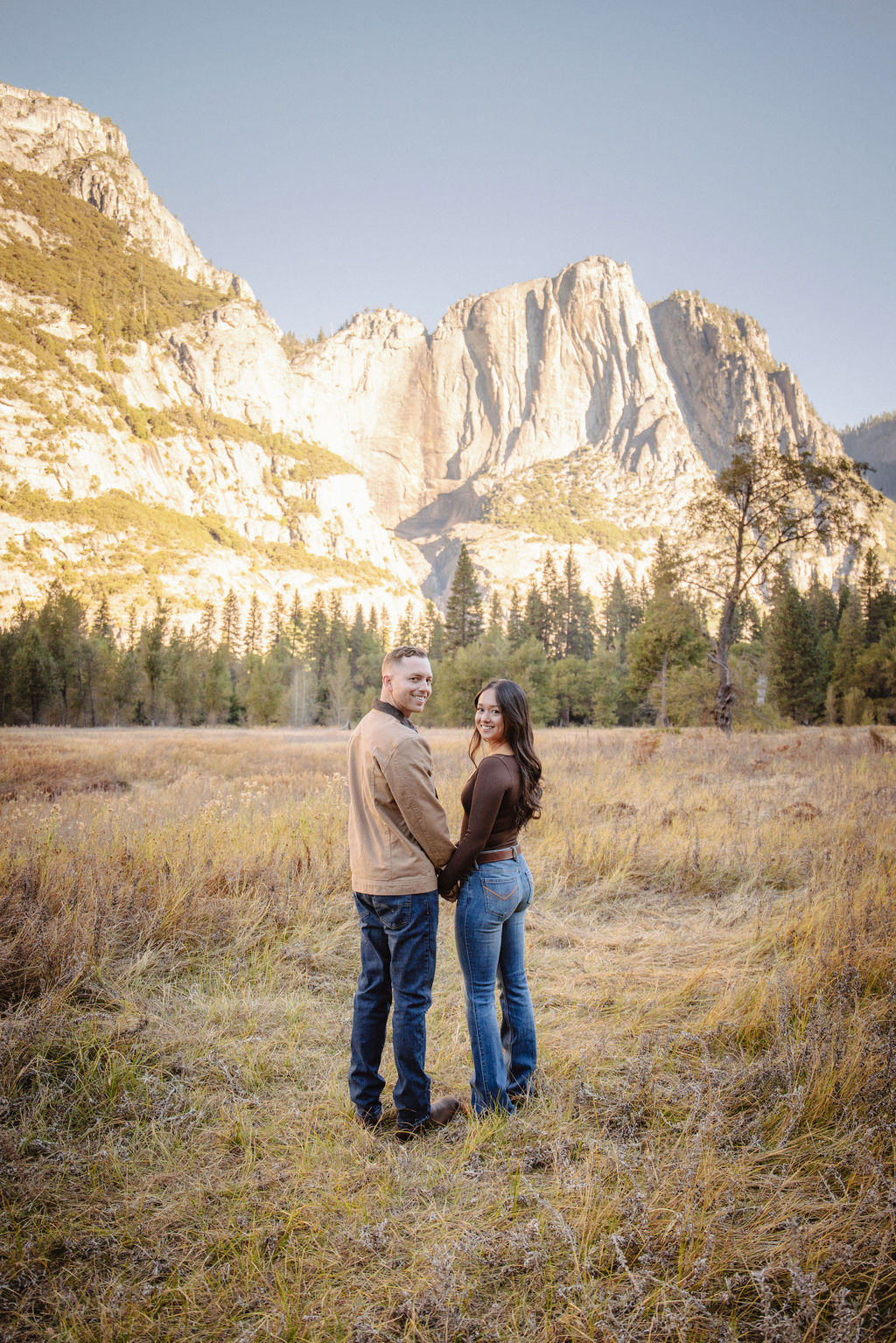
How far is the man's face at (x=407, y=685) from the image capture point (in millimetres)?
2709

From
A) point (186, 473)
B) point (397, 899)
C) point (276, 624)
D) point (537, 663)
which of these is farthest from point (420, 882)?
point (186, 473)

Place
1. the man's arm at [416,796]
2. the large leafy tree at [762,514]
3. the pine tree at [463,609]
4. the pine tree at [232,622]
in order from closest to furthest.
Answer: the man's arm at [416,796], the large leafy tree at [762,514], the pine tree at [463,609], the pine tree at [232,622]

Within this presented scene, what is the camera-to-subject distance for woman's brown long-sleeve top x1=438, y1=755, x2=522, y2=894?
99.6 inches

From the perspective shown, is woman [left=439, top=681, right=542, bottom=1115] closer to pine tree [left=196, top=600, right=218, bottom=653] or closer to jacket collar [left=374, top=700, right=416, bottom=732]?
jacket collar [left=374, top=700, right=416, bottom=732]

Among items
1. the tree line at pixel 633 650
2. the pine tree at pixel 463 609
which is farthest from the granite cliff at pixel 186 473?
the pine tree at pixel 463 609

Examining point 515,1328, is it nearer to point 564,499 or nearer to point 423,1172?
point 423,1172

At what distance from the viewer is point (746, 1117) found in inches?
101

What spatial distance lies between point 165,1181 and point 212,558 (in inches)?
5306

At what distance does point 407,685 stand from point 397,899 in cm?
94

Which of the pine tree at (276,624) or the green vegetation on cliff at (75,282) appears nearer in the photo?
the pine tree at (276,624)

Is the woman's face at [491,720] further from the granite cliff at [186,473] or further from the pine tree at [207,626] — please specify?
the granite cliff at [186,473]

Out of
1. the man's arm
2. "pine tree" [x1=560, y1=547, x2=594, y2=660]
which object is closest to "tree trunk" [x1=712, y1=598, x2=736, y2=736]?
the man's arm

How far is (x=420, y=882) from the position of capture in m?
2.54

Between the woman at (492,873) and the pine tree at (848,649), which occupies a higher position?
the pine tree at (848,649)
